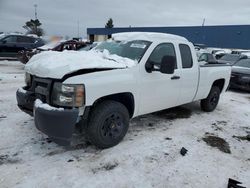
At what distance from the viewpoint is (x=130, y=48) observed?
4969 mm

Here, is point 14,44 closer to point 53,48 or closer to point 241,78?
point 53,48

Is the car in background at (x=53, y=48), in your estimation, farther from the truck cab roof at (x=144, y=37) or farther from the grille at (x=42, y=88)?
the grille at (x=42, y=88)

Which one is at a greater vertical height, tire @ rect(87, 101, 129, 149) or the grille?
A: the grille

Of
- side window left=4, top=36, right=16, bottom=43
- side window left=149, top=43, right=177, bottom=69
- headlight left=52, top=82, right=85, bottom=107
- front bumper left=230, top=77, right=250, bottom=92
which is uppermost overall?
side window left=4, top=36, right=16, bottom=43

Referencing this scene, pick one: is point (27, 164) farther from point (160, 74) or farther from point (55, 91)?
point (160, 74)

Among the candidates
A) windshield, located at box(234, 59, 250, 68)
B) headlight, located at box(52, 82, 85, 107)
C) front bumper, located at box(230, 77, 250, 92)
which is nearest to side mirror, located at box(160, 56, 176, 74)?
headlight, located at box(52, 82, 85, 107)

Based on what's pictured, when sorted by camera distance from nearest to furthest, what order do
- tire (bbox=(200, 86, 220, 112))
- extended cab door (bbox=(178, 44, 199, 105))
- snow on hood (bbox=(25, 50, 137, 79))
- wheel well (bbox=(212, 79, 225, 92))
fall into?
snow on hood (bbox=(25, 50, 137, 79)) < extended cab door (bbox=(178, 44, 199, 105)) < tire (bbox=(200, 86, 220, 112)) < wheel well (bbox=(212, 79, 225, 92))

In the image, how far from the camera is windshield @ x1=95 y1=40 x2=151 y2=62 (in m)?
4.79

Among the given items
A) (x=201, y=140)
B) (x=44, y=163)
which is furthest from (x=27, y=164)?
(x=201, y=140)

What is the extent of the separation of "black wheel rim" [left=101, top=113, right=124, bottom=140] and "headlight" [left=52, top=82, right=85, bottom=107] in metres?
0.66

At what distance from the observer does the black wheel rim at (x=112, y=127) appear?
426cm

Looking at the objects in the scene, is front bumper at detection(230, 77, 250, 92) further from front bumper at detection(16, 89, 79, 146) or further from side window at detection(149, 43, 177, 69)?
front bumper at detection(16, 89, 79, 146)

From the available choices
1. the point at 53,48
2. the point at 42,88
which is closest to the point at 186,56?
the point at 42,88

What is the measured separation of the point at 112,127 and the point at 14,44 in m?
15.0
